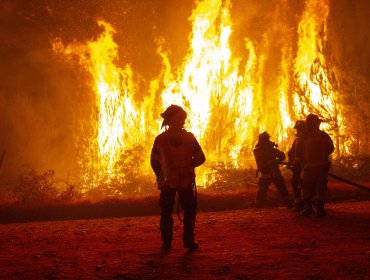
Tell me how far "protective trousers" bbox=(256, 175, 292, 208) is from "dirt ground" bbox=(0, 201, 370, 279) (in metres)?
0.97

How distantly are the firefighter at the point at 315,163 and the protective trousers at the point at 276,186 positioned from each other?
1.22 m

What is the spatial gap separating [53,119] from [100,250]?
18820 mm

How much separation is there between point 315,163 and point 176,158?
3.46 metres

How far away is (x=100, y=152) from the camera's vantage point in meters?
17.8

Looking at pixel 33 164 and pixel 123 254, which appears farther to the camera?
pixel 33 164

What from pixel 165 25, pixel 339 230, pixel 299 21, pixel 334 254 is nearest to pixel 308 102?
pixel 299 21

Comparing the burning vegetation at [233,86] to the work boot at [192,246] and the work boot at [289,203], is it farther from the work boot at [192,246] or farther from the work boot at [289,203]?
the work boot at [192,246]

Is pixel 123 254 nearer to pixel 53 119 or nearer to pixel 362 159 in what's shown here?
pixel 362 159

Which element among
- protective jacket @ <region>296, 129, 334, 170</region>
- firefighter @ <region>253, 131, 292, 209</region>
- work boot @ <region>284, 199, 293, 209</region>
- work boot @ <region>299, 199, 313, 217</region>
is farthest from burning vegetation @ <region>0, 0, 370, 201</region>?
protective jacket @ <region>296, 129, 334, 170</region>

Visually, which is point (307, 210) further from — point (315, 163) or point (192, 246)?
point (192, 246)

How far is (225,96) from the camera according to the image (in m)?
17.4

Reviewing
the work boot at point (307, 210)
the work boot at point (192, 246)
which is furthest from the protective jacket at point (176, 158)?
the work boot at point (307, 210)

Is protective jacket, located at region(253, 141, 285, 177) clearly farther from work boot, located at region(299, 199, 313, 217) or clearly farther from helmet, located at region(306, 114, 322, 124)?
helmet, located at region(306, 114, 322, 124)

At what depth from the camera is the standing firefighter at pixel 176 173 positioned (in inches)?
212
